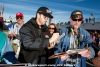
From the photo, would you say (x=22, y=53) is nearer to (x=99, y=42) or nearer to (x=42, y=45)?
(x=42, y=45)

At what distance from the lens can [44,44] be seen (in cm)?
236

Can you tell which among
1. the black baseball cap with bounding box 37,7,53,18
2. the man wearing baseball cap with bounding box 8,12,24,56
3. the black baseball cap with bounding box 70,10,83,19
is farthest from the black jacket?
the man wearing baseball cap with bounding box 8,12,24,56

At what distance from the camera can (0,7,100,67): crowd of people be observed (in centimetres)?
230

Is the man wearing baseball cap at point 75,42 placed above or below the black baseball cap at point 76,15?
below

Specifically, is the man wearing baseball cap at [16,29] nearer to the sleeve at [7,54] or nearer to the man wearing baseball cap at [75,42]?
the man wearing baseball cap at [75,42]

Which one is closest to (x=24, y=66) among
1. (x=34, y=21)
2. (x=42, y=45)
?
(x=42, y=45)

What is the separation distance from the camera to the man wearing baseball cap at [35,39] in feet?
7.92

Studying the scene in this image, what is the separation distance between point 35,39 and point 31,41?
7 centimetres

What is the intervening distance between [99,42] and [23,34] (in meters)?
8.91

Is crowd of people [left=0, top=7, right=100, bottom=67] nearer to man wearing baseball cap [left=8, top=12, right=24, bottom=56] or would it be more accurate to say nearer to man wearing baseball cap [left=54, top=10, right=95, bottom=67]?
man wearing baseball cap [left=54, top=10, right=95, bottom=67]

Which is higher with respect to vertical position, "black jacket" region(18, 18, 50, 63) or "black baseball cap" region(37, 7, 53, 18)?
"black baseball cap" region(37, 7, 53, 18)

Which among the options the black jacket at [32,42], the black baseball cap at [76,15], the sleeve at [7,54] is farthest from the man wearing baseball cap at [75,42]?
the sleeve at [7,54]

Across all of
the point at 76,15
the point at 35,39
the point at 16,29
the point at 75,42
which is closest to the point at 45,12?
the point at 35,39

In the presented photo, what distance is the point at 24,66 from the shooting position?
2.02 meters
